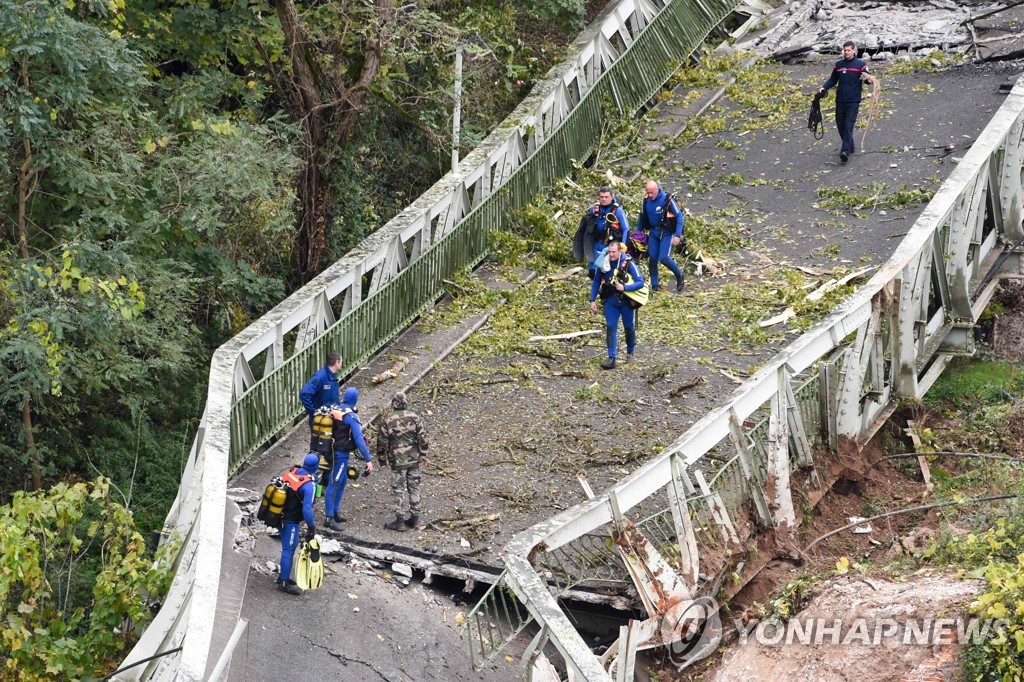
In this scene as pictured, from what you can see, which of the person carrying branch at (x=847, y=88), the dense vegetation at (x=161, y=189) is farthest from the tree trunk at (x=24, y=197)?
the person carrying branch at (x=847, y=88)

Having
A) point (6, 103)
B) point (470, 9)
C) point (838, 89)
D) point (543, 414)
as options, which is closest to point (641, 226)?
point (543, 414)

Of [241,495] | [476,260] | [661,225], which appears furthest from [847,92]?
[241,495]

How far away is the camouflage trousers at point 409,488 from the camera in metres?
11.9

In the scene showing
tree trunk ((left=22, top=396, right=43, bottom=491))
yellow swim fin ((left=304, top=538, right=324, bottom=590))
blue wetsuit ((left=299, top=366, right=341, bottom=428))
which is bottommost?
tree trunk ((left=22, top=396, right=43, bottom=491))

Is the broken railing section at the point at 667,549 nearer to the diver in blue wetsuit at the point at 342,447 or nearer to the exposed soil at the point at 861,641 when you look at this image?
the exposed soil at the point at 861,641

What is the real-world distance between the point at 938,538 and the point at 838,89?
855 cm

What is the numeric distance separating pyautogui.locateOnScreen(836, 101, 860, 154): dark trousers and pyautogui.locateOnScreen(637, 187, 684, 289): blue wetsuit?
395 cm

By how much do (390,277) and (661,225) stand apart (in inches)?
127

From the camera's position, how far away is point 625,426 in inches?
529

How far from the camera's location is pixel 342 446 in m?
11.9

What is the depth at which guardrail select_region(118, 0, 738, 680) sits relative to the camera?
10.3 meters

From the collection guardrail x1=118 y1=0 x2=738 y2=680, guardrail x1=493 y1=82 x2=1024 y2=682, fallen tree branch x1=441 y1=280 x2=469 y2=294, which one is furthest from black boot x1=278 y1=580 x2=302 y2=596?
fallen tree branch x1=441 y1=280 x2=469 y2=294

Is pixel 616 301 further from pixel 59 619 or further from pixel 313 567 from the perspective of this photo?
pixel 59 619

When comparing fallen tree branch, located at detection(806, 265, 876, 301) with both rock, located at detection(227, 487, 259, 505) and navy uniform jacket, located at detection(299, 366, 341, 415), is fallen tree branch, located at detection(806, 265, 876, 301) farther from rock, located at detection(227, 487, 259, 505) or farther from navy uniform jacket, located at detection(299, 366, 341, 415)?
rock, located at detection(227, 487, 259, 505)
